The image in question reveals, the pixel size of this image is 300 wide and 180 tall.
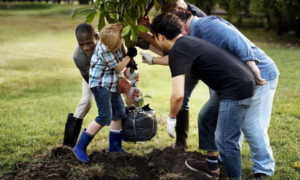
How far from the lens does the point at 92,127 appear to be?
394 cm

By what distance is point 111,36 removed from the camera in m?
3.54

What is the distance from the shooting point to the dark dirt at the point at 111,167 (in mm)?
3555

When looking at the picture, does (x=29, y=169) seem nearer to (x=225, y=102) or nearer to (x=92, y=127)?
(x=92, y=127)

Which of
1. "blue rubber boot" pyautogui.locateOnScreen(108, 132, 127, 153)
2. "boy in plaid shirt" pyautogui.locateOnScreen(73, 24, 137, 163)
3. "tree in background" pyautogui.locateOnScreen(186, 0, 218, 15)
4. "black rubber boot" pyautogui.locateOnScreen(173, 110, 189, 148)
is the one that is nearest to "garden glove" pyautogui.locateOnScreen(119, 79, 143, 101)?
"boy in plaid shirt" pyautogui.locateOnScreen(73, 24, 137, 163)

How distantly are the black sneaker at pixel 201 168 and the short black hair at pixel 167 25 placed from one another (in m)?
1.43

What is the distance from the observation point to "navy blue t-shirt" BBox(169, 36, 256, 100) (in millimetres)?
2912

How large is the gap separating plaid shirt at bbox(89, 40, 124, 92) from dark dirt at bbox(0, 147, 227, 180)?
0.88m

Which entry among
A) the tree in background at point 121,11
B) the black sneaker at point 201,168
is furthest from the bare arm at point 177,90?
the black sneaker at point 201,168

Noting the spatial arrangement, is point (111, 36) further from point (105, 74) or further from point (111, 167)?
point (111, 167)

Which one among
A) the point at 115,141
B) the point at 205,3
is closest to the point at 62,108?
the point at 115,141

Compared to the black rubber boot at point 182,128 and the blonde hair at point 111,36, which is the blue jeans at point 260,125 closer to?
the black rubber boot at point 182,128

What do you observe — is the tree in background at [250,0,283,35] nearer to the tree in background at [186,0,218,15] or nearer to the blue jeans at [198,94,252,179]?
the tree in background at [186,0,218,15]

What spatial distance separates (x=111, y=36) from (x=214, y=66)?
48.1 inches

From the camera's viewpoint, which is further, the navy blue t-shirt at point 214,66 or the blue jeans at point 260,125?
the blue jeans at point 260,125
